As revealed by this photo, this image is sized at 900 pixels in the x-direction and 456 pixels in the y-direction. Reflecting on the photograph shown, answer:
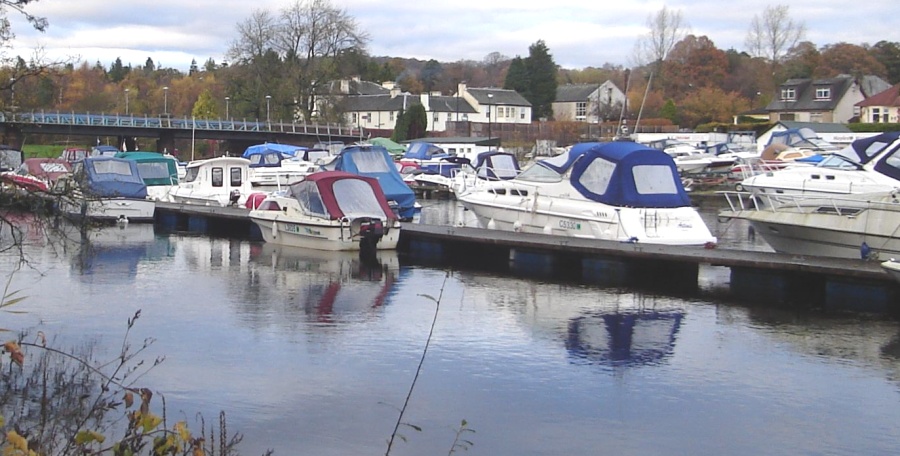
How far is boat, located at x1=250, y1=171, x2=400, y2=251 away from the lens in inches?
1115

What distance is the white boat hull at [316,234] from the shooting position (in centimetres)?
2839

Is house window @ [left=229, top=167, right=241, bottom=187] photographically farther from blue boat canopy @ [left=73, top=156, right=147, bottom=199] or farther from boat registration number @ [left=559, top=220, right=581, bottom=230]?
boat registration number @ [left=559, top=220, right=581, bottom=230]

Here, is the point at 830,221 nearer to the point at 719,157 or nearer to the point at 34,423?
the point at 34,423

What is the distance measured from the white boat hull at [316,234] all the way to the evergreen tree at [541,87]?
88.3 metres

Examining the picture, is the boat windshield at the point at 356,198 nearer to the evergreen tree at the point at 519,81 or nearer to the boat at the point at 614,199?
the boat at the point at 614,199

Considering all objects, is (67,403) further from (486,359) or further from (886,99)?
(886,99)

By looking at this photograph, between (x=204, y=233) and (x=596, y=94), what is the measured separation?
8269 centimetres

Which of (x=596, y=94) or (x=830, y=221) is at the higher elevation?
(x=596, y=94)

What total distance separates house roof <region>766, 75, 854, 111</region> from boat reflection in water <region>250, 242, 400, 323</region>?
7266cm

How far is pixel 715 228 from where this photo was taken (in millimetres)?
37812

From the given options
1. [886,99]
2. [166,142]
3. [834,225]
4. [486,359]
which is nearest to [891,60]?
[886,99]

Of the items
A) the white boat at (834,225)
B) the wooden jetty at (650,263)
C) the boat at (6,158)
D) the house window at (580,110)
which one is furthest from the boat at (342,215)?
the house window at (580,110)

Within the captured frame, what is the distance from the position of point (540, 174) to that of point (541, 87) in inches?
3541

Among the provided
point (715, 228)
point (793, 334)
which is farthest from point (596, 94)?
point (793, 334)
